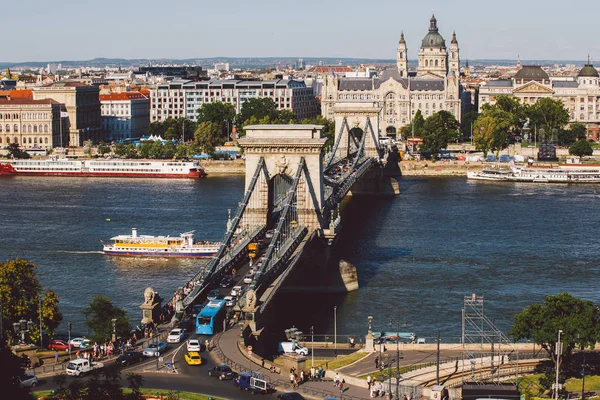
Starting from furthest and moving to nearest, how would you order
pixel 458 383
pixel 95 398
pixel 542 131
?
pixel 542 131 → pixel 458 383 → pixel 95 398

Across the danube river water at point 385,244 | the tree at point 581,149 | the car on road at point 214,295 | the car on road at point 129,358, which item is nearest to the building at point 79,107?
the danube river water at point 385,244

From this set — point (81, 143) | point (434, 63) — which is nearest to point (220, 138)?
point (81, 143)

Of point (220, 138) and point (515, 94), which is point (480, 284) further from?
point (515, 94)

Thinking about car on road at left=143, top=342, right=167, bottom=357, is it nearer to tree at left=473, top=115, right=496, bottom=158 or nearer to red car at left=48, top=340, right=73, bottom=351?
red car at left=48, top=340, right=73, bottom=351

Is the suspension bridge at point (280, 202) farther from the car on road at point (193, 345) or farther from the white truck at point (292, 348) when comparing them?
the car on road at point (193, 345)

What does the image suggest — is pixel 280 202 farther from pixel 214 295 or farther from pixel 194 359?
pixel 194 359

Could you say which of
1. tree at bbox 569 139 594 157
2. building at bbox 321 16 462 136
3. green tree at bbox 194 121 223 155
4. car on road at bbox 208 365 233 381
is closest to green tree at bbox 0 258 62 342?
car on road at bbox 208 365 233 381
